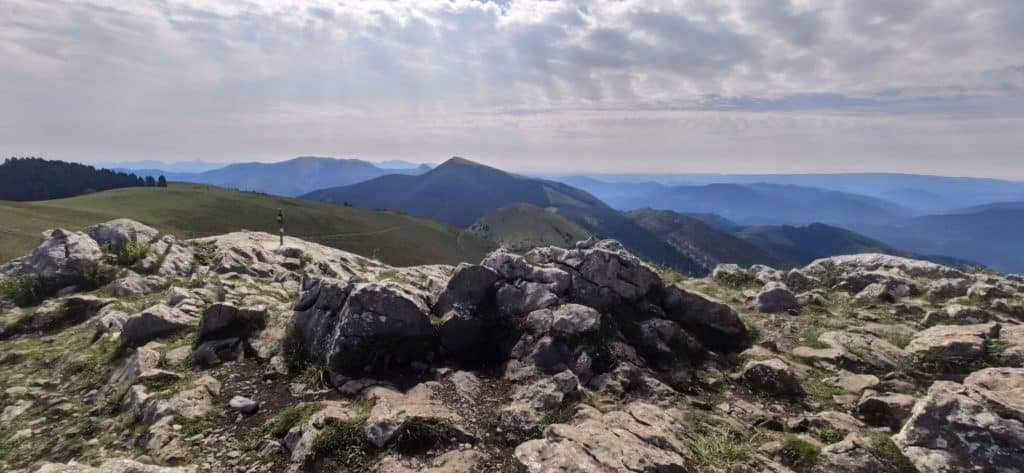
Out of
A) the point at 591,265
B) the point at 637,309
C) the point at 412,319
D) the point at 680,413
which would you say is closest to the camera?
the point at 680,413

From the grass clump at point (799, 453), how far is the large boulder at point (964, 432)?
1.91m

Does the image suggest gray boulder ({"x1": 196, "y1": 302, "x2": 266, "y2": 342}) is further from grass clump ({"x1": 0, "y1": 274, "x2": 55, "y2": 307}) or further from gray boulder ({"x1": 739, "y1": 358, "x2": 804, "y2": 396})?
gray boulder ({"x1": 739, "y1": 358, "x2": 804, "y2": 396})

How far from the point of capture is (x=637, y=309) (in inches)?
671

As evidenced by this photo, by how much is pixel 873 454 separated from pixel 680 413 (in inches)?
160

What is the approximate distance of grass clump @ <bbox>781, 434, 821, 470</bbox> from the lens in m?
10.1

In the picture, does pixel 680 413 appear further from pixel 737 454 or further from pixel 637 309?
pixel 637 309

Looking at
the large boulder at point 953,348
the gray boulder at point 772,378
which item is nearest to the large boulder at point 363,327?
the gray boulder at point 772,378

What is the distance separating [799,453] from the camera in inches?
409

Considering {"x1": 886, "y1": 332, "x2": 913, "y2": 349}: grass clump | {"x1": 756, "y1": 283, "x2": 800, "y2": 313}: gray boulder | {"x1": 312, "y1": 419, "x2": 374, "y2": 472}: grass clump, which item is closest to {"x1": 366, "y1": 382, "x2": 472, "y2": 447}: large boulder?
{"x1": 312, "y1": 419, "x2": 374, "y2": 472}: grass clump

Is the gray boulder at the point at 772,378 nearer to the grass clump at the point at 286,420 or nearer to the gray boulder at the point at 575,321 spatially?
the gray boulder at the point at 575,321

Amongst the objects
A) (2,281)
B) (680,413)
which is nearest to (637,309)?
(680,413)

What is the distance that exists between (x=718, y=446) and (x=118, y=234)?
106ft

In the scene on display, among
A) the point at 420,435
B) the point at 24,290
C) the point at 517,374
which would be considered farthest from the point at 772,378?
the point at 24,290

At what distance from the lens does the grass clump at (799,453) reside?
10.1m
